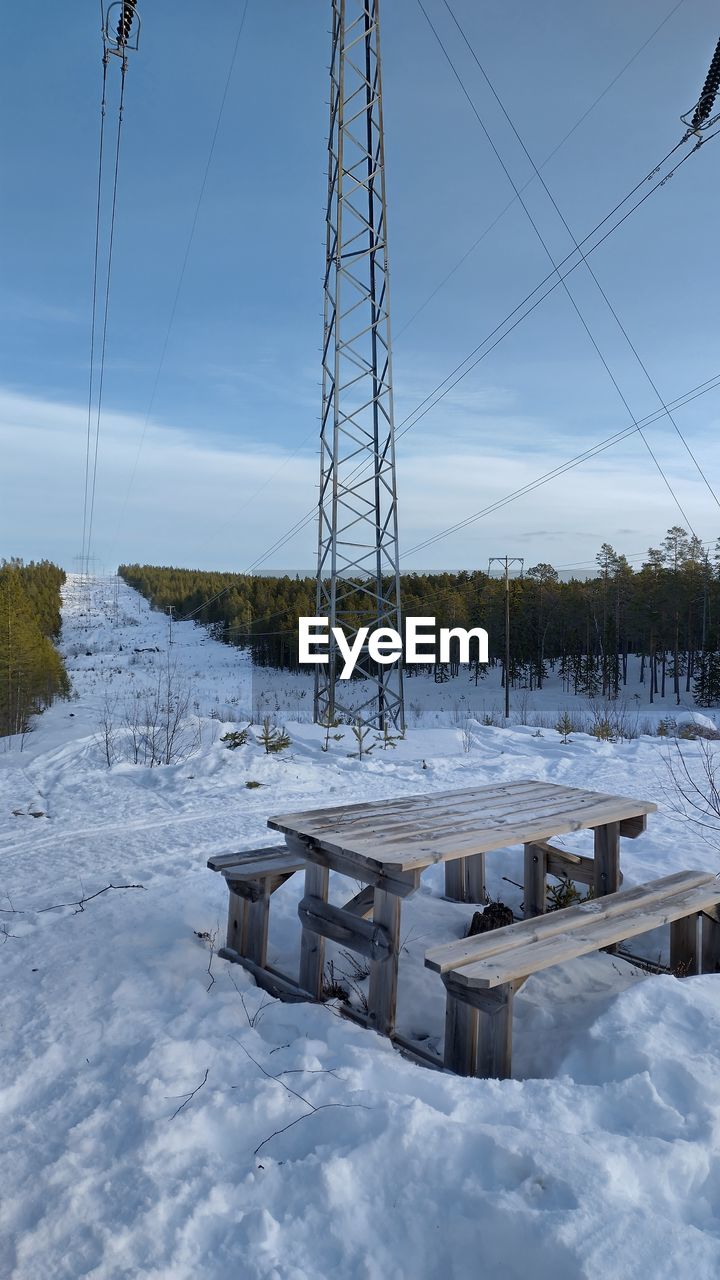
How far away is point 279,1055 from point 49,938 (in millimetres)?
1898

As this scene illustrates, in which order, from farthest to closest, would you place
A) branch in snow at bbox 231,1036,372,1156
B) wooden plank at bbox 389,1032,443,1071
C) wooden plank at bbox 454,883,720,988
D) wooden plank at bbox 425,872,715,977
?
wooden plank at bbox 389,1032,443,1071 < wooden plank at bbox 425,872,715,977 < wooden plank at bbox 454,883,720,988 < branch in snow at bbox 231,1036,372,1156

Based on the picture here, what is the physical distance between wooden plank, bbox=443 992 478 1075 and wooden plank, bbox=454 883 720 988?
0.21 m

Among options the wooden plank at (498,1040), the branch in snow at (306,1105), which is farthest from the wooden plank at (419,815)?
the branch in snow at (306,1105)

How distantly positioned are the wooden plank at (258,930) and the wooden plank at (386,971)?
77cm

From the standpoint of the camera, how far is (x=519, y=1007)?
3.58 metres

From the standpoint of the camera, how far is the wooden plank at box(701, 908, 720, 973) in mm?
4004

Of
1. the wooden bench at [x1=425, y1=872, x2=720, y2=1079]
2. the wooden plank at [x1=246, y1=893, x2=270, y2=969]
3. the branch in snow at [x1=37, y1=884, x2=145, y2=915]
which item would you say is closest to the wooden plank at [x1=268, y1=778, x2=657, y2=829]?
the wooden plank at [x1=246, y1=893, x2=270, y2=969]

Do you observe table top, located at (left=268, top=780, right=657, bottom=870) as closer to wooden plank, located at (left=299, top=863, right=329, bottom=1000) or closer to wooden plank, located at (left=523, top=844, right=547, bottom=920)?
wooden plank, located at (left=299, top=863, right=329, bottom=1000)

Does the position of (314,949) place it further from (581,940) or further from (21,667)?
(21,667)

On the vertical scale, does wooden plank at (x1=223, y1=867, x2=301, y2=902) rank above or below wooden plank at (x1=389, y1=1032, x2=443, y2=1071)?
above

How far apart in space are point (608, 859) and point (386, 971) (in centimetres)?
190

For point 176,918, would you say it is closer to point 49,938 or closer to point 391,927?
point 49,938

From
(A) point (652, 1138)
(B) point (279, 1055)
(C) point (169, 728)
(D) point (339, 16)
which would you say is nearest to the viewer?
(A) point (652, 1138)

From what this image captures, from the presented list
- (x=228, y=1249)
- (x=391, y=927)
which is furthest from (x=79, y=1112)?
(x=391, y=927)
